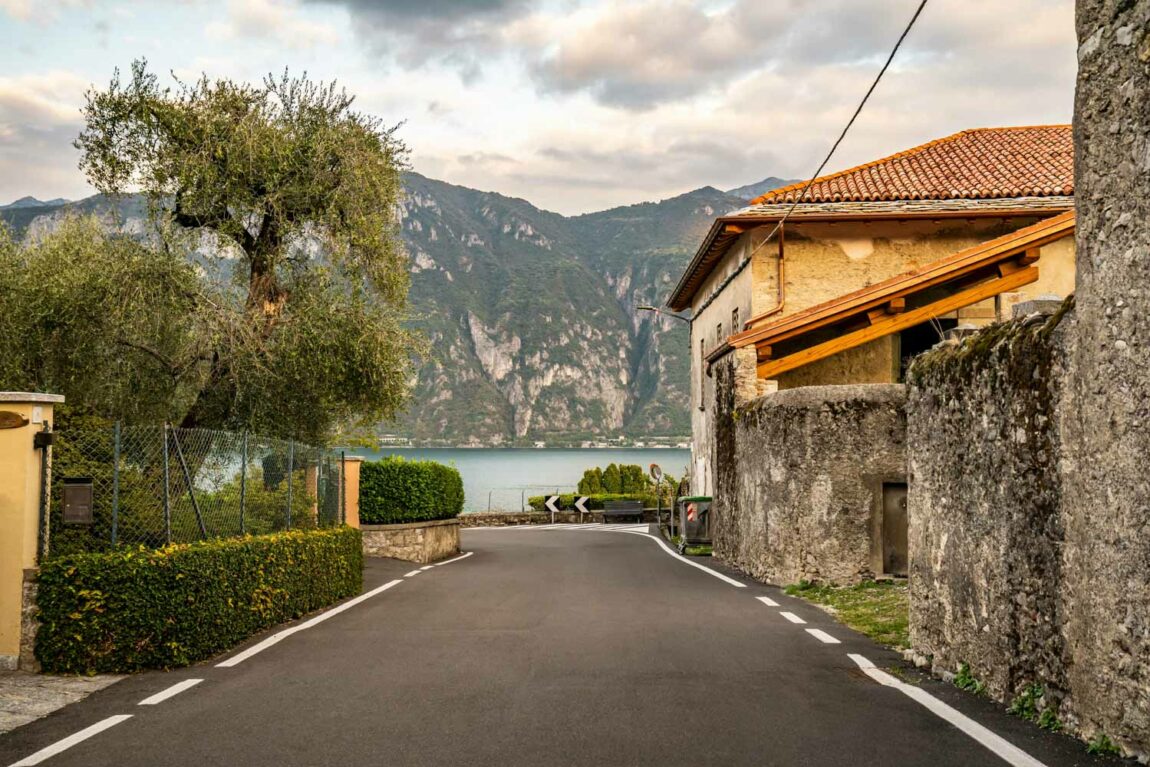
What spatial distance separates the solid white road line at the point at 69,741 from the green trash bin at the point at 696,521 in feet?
64.0

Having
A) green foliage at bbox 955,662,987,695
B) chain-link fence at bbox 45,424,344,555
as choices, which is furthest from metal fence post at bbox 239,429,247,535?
green foliage at bbox 955,662,987,695

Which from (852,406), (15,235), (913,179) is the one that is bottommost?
(852,406)

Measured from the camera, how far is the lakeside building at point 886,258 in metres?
20.4

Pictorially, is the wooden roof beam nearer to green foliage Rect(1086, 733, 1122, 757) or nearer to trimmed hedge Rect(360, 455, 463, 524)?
trimmed hedge Rect(360, 455, 463, 524)

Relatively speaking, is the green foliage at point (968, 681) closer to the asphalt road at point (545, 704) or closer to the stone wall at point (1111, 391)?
the asphalt road at point (545, 704)

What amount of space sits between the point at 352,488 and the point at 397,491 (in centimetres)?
112

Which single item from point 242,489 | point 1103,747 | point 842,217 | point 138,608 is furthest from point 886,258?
point 1103,747

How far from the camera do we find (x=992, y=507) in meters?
6.77

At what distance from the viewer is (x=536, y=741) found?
18.6ft

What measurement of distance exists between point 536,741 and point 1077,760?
9.28ft

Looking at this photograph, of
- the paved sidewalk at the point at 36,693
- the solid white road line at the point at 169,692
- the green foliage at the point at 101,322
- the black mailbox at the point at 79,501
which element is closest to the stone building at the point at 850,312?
the green foliage at the point at 101,322

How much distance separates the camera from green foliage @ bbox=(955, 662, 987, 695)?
22.5 ft

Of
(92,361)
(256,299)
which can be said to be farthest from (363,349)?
(92,361)

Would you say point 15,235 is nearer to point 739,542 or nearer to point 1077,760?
point 739,542
